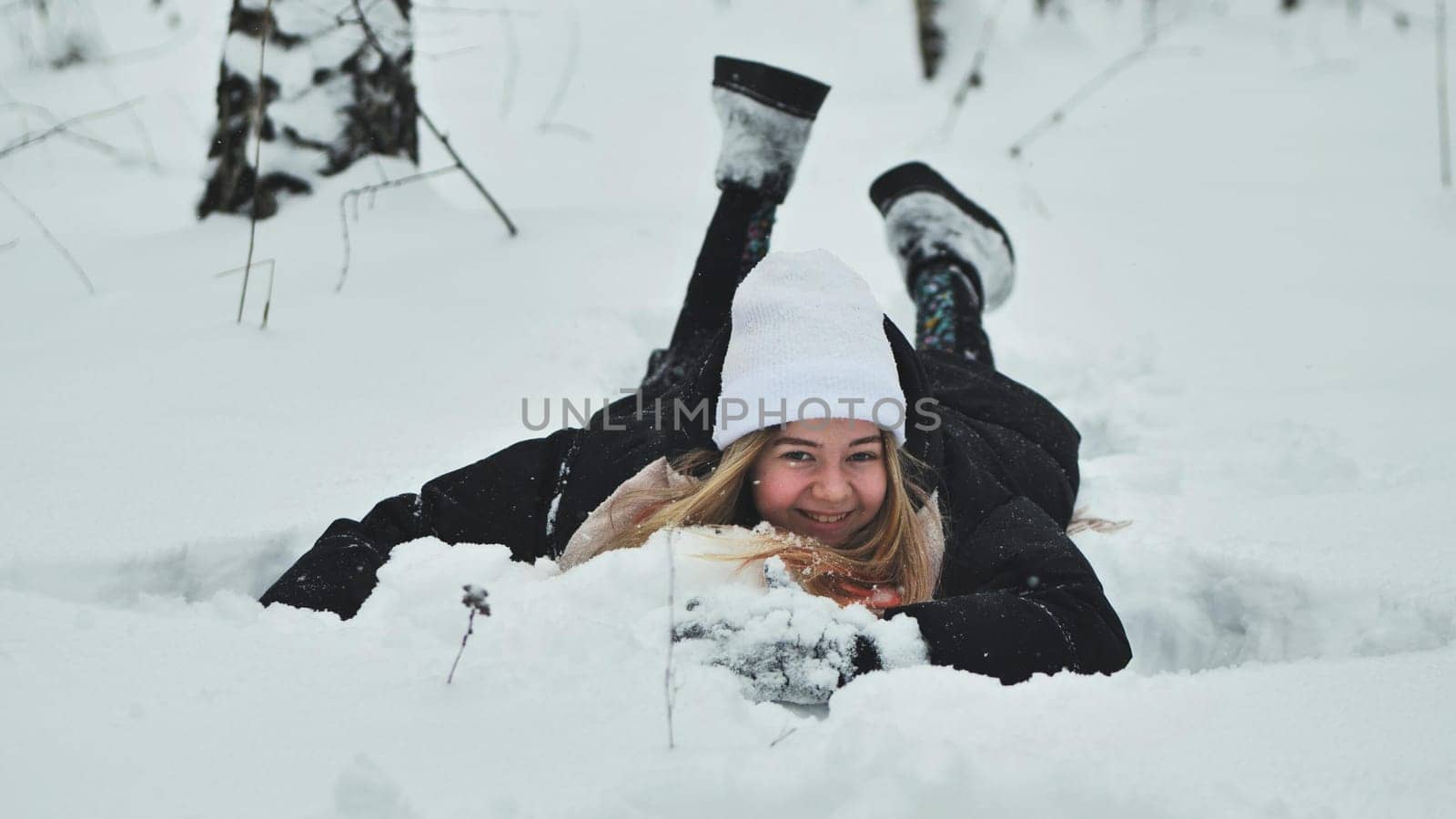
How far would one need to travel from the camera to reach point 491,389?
2713mm

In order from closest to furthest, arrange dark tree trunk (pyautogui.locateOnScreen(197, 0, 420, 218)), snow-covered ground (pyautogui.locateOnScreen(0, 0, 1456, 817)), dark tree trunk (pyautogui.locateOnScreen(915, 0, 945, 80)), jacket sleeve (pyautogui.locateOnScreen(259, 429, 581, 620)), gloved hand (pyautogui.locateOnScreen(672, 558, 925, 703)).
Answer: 1. snow-covered ground (pyautogui.locateOnScreen(0, 0, 1456, 817))
2. gloved hand (pyautogui.locateOnScreen(672, 558, 925, 703))
3. jacket sleeve (pyautogui.locateOnScreen(259, 429, 581, 620))
4. dark tree trunk (pyautogui.locateOnScreen(197, 0, 420, 218))
5. dark tree trunk (pyautogui.locateOnScreen(915, 0, 945, 80))

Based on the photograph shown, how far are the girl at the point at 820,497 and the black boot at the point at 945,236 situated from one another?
80cm

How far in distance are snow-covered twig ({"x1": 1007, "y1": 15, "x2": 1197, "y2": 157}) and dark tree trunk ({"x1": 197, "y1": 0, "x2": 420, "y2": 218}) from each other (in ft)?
8.99

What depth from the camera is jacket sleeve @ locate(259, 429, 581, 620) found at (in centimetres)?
173

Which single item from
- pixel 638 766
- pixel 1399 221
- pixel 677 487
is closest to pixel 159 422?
pixel 677 487

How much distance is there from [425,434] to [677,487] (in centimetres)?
76

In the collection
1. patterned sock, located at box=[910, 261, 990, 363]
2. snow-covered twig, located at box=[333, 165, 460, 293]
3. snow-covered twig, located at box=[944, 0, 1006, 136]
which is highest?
snow-covered twig, located at box=[944, 0, 1006, 136]

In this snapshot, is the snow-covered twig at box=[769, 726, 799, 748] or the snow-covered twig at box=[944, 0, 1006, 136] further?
the snow-covered twig at box=[944, 0, 1006, 136]

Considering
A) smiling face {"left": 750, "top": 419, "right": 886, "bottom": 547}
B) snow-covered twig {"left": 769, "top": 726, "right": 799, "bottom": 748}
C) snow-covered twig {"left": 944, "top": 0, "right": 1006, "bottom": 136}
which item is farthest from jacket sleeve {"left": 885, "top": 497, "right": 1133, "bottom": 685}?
snow-covered twig {"left": 944, "top": 0, "right": 1006, "bottom": 136}

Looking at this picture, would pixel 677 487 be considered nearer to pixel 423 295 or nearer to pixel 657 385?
pixel 657 385

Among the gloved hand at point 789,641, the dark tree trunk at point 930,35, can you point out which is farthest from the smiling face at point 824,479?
the dark tree trunk at point 930,35

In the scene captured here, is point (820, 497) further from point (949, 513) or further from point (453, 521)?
point (453, 521)

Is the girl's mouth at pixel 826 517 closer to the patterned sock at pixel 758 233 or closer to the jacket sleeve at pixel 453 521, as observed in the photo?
the jacket sleeve at pixel 453 521

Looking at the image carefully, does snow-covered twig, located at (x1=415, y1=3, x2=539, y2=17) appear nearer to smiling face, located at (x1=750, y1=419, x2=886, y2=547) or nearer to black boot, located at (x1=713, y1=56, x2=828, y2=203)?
black boot, located at (x1=713, y1=56, x2=828, y2=203)
